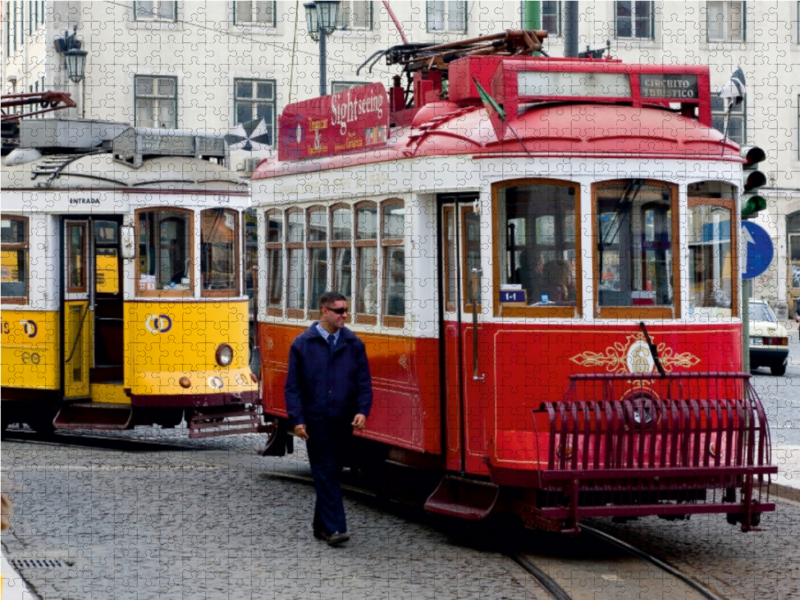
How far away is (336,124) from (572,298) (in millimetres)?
3226

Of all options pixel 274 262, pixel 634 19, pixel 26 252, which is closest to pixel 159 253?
pixel 26 252

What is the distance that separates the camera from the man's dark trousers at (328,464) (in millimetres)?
10789

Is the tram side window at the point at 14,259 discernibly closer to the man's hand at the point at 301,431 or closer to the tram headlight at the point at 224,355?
the tram headlight at the point at 224,355

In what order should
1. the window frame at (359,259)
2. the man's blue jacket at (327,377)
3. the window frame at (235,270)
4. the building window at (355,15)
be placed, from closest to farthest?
the man's blue jacket at (327,377), the window frame at (359,259), the window frame at (235,270), the building window at (355,15)

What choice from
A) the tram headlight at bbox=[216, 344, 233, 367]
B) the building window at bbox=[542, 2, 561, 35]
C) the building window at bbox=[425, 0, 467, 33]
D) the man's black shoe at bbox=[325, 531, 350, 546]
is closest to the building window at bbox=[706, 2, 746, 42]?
the building window at bbox=[542, 2, 561, 35]

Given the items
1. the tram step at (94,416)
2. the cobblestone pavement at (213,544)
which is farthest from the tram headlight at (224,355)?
the cobblestone pavement at (213,544)

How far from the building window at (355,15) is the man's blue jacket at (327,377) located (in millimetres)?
16249

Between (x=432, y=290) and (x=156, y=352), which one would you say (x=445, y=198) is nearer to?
(x=432, y=290)

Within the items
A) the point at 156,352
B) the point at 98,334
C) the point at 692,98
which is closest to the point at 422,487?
the point at 692,98

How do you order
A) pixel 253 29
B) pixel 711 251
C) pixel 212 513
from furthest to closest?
pixel 253 29 < pixel 212 513 < pixel 711 251

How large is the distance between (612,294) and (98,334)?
28.1 feet

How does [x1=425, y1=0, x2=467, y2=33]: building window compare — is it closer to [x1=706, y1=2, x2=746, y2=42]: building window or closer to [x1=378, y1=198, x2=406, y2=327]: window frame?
[x1=706, y1=2, x2=746, y2=42]: building window

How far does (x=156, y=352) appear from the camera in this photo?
55.2 feet

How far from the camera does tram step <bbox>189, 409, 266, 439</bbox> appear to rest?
16406 millimetres
